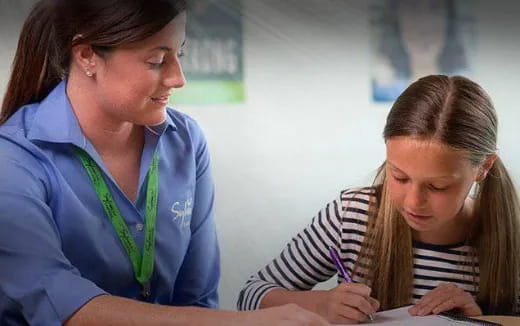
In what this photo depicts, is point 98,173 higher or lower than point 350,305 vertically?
higher

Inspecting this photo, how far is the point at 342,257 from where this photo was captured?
1.26 metres

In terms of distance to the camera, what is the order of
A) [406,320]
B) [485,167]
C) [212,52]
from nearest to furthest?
[406,320] → [485,167] → [212,52]

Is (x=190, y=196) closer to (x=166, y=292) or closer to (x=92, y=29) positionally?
(x=166, y=292)

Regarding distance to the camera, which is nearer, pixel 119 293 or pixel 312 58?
pixel 119 293

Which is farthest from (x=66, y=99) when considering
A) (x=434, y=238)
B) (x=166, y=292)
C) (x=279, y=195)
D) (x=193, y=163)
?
(x=434, y=238)

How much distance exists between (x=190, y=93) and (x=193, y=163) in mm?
164

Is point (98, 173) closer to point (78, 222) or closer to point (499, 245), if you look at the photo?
point (78, 222)

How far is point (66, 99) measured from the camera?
3.72ft

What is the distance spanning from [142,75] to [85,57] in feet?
0.29

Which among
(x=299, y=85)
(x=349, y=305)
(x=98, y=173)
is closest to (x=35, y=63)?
(x=98, y=173)

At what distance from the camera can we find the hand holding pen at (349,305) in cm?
107

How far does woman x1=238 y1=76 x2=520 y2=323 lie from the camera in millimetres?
1093

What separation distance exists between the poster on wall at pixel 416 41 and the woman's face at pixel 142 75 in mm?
457

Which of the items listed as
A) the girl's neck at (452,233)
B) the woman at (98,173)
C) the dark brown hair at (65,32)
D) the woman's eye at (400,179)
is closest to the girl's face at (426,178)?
the woman's eye at (400,179)
